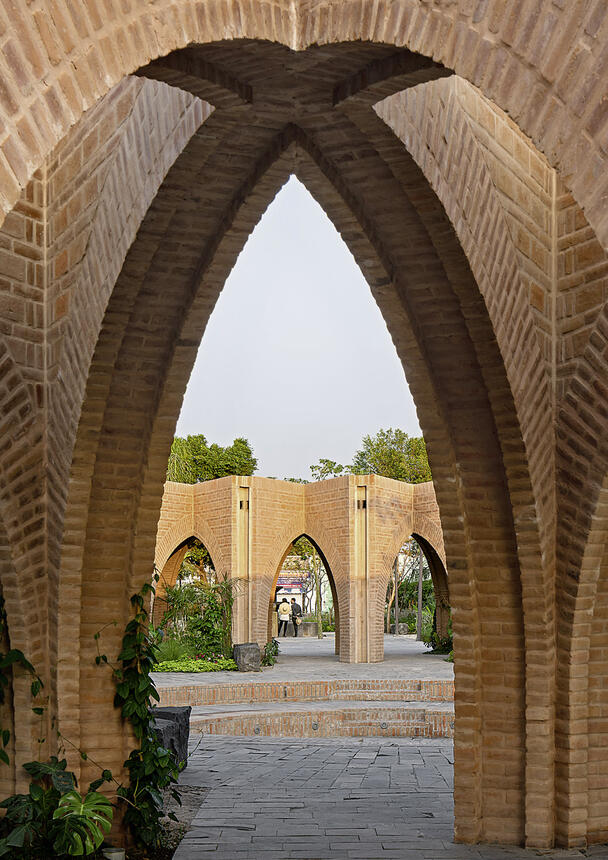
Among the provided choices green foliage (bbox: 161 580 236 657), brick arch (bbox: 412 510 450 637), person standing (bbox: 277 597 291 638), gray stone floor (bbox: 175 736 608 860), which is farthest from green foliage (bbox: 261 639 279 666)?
person standing (bbox: 277 597 291 638)

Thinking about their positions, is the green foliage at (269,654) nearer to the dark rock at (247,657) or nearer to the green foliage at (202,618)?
the green foliage at (202,618)

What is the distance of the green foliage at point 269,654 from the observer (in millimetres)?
17484

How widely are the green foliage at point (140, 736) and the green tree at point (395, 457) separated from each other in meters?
24.9

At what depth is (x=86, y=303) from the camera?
536 cm

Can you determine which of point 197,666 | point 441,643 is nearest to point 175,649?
point 197,666

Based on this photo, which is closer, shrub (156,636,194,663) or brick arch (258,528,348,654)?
shrub (156,636,194,663)

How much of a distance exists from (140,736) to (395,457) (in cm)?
2578

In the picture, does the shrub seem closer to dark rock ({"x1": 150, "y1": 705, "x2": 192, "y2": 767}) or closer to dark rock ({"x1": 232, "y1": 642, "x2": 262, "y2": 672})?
dark rock ({"x1": 232, "y1": 642, "x2": 262, "y2": 672})

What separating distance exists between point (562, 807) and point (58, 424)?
3.55 metres

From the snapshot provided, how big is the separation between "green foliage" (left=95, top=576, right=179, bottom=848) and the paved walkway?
715cm

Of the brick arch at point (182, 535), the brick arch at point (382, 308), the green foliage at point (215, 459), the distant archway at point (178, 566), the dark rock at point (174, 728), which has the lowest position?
the dark rock at point (174, 728)

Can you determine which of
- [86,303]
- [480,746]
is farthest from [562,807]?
[86,303]

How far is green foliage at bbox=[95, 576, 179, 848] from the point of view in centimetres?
577

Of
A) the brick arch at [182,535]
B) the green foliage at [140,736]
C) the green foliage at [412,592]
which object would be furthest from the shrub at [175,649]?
the green foliage at [412,592]
